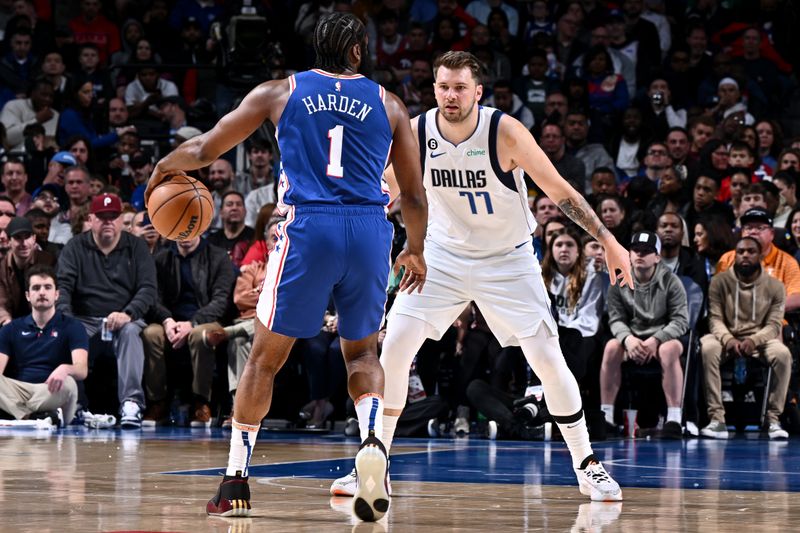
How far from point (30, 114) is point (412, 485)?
35.5ft

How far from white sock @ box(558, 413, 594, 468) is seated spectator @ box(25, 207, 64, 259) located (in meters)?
7.68

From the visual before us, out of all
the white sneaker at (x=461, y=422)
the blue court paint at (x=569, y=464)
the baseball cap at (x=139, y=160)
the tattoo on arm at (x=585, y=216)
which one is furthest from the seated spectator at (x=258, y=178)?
the tattoo on arm at (x=585, y=216)

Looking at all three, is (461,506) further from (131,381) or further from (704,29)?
(704,29)

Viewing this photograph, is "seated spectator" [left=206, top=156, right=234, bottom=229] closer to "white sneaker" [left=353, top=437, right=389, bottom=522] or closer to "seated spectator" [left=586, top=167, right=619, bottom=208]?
"seated spectator" [left=586, top=167, right=619, bottom=208]

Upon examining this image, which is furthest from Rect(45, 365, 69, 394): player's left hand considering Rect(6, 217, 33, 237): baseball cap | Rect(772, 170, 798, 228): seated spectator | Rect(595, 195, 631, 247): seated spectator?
Rect(772, 170, 798, 228): seated spectator

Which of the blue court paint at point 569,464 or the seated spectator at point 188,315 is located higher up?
the seated spectator at point 188,315

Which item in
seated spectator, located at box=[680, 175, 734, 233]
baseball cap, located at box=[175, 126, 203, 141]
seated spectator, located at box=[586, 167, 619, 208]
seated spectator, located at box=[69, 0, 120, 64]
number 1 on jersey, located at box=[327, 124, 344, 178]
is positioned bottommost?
number 1 on jersey, located at box=[327, 124, 344, 178]

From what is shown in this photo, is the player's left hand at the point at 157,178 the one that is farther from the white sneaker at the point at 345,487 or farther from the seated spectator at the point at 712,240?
the seated spectator at the point at 712,240

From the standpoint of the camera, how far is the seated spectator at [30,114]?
51.7ft

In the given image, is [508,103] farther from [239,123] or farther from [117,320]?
[239,123]

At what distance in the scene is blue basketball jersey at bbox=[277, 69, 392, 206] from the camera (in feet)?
17.2

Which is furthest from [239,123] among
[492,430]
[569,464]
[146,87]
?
[146,87]

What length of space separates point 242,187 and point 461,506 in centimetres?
922

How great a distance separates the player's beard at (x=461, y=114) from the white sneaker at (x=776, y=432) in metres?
5.52
